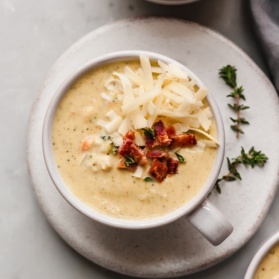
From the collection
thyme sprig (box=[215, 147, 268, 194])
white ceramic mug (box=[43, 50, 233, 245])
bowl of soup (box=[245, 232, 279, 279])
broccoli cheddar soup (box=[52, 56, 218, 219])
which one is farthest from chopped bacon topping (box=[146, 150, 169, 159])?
bowl of soup (box=[245, 232, 279, 279])

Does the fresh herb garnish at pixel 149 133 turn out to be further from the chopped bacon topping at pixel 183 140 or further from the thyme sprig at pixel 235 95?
the thyme sprig at pixel 235 95

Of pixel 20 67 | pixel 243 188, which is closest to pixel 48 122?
pixel 20 67

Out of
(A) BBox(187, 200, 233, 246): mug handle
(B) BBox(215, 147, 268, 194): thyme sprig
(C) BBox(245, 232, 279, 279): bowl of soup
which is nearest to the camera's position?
(A) BBox(187, 200, 233, 246): mug handle

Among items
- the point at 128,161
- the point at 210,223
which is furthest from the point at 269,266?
the point at 128,161

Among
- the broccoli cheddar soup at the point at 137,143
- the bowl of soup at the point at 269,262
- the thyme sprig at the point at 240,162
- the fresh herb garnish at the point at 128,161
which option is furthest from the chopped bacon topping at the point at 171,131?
the bowl of soup at the point at 269,262

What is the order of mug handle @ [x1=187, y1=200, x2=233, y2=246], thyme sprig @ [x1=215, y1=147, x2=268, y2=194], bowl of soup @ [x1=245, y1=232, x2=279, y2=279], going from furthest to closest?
thyme sprig @ [x1=215, y1=147, x2=268, y2=194], bowl of soup @ [x1=245, y1=232, x2=279, y2=279], mug handle @ [x1=187, y1=200, x2=233, y2=246]

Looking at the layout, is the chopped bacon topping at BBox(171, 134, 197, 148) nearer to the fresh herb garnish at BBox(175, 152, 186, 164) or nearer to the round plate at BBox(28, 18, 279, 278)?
the fresh herb garnish at BBox(175, 152, 186, 164)

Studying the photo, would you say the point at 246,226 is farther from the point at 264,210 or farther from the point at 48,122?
the point at 48,122
